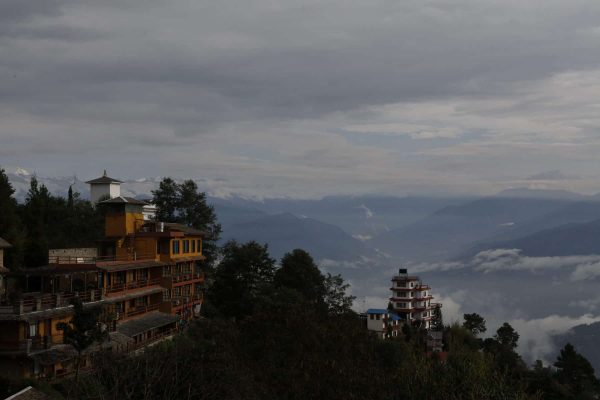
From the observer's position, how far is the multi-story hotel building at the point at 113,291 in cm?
4334

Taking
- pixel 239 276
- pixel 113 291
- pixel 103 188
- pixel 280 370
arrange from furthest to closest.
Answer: pixel 103 188 → pixel 239 276 → pixel 113 291 → pixel 280 370

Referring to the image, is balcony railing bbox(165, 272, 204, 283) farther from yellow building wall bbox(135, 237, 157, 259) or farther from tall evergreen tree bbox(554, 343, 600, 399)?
tall evergreen tree bbox(554, 343, 600, 399)

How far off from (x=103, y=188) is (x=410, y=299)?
80893mm

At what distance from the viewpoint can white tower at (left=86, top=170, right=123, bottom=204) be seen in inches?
4005

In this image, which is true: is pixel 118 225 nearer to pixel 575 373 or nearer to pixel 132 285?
pixel 132 285

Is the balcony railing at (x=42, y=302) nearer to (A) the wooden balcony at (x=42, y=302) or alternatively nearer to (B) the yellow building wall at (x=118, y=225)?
(A) the wooden balcony at (x=42, y=302)

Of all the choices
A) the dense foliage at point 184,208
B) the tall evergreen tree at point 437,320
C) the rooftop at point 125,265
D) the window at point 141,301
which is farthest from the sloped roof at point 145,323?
the tall evergreen tree at point 437,320

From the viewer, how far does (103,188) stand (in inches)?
4082

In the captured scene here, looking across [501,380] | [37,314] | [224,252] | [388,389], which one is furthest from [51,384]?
[224,252]

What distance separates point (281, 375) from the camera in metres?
37.0

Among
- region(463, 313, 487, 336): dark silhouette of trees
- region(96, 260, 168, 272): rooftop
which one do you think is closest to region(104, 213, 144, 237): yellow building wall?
region(96, 260, 168, 272): rooftop

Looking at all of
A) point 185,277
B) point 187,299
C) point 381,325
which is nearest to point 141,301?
point 187,299

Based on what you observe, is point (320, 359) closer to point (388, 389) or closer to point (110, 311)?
point (388, 389)

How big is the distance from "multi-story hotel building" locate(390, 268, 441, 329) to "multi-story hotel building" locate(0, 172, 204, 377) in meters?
85.3
